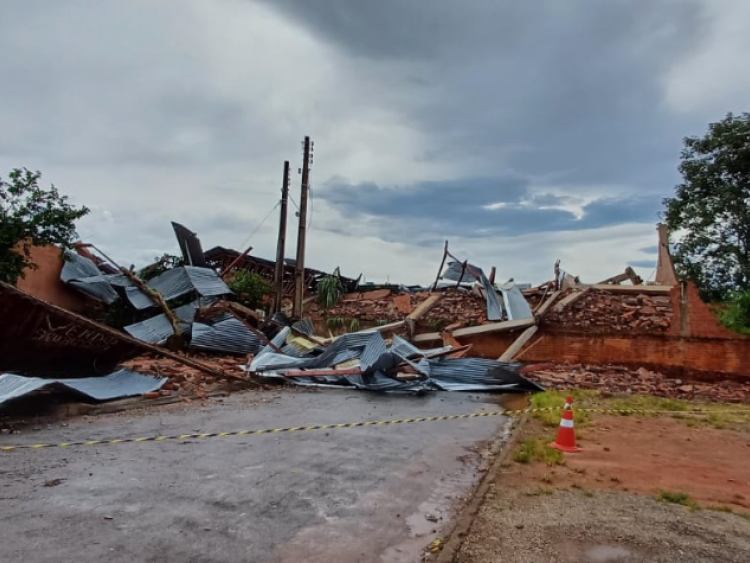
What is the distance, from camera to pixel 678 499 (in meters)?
4.16

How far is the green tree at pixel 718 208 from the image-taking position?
50.1 feet

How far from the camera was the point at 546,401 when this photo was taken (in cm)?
1010

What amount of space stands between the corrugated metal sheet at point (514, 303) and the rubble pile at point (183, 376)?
8.96m

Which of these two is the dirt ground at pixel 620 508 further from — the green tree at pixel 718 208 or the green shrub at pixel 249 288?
the green shrub at pixel 249 288

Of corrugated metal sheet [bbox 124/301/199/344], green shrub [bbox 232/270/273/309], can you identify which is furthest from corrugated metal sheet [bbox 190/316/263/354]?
green shrub [bbox 232/270/273/309]

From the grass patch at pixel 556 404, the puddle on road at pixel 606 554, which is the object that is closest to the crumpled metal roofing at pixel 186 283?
the grass patch at pixel 556 404

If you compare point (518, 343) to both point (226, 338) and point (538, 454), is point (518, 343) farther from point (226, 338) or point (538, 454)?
point (538, 454)

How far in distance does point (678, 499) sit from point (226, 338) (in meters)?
12.4

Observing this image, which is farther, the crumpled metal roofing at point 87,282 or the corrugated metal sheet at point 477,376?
the crumpled metal roofing at point 87,282

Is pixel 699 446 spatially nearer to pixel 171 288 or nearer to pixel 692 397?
pixel 692 397

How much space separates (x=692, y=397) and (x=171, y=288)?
51.6ft

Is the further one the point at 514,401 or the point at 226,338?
Answer: the point at 226,338

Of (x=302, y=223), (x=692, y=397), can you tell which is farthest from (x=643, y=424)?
(x=302, y=223)

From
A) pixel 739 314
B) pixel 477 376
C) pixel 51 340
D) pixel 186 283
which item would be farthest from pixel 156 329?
pixel 739 314
